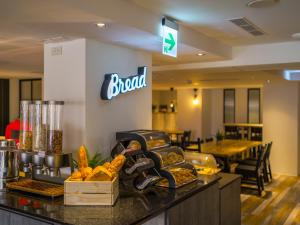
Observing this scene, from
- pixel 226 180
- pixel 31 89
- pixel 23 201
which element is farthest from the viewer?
pixel 31 89

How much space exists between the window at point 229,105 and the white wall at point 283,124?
5036 mm

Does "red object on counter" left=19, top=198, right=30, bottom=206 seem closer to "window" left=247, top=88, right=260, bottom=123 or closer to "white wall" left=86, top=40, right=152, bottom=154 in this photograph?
"white wall" left=86, top=40, right=152, bottom=154

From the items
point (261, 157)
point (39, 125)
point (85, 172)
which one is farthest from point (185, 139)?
point (85, 172)

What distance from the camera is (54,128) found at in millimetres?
2918

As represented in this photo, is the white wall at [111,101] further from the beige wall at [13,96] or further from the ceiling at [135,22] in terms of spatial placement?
the beige wall at [13,96]

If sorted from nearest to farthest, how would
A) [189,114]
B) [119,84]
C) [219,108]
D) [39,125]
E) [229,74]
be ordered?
[39,125] → [119,84] → [229,74] → [189,114] → [219,108]

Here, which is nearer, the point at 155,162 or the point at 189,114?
the point at 155,162

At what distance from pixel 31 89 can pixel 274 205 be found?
6.87 meters

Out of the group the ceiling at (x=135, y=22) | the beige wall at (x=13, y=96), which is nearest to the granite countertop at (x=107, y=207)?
the ceiling at (x=135, y=22)

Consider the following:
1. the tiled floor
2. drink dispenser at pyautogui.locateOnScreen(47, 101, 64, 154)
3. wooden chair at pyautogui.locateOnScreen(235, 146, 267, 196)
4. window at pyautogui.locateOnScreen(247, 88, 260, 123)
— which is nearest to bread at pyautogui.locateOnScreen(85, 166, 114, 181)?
drink dispenser at pyautogui.locateOnScreen(47, 101, 64, 154)

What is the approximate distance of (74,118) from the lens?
10.8ft

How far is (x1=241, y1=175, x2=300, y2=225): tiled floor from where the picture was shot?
17.2 feet

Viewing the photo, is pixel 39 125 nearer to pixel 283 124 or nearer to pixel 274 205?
pixel 274 205

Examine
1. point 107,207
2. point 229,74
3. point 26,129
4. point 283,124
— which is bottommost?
point 107,207
